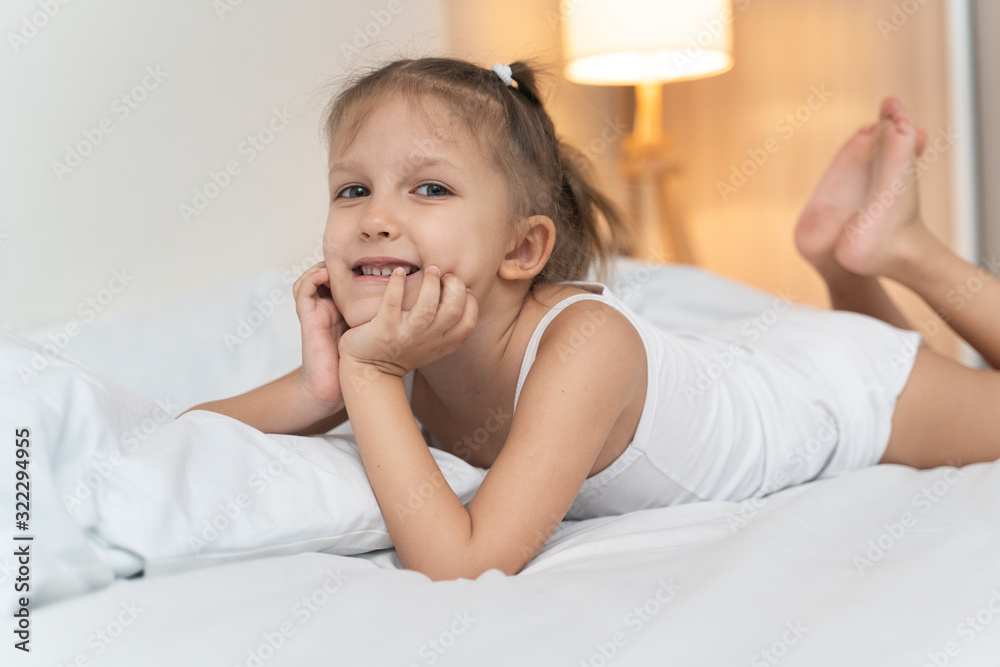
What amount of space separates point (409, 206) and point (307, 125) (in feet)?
3.38

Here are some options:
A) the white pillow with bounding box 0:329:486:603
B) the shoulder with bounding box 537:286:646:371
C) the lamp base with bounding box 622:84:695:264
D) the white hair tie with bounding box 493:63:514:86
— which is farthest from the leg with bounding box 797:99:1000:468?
the lamp base with bounding box 622:84:695:264

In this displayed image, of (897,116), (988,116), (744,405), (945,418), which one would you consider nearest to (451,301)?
(744,405)

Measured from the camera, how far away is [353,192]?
883 millimetres

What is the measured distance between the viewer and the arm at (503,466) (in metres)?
0.69

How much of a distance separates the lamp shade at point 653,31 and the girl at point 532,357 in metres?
0.93

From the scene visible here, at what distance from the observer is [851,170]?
4.49ft

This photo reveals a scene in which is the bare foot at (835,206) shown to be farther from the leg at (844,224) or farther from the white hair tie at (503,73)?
the white hair tie at (503,73)

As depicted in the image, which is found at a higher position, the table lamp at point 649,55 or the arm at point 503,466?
the table lamp at point 649,55

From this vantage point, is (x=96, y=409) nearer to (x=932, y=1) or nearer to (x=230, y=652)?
(x=230, y=652)

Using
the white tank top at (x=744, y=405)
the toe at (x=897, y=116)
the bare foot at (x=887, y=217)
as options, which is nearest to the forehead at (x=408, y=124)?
the white tank top at (x=744, y=405)

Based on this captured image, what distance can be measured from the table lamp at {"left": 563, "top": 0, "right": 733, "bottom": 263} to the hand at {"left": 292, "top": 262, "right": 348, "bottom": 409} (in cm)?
150

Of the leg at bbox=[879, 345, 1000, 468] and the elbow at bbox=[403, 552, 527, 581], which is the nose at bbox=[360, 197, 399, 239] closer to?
the elbow at bbox=[403, 552, 527, 581]

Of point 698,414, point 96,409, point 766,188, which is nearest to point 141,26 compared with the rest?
point 96,409

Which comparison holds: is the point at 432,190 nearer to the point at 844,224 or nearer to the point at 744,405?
the point at 744,405
